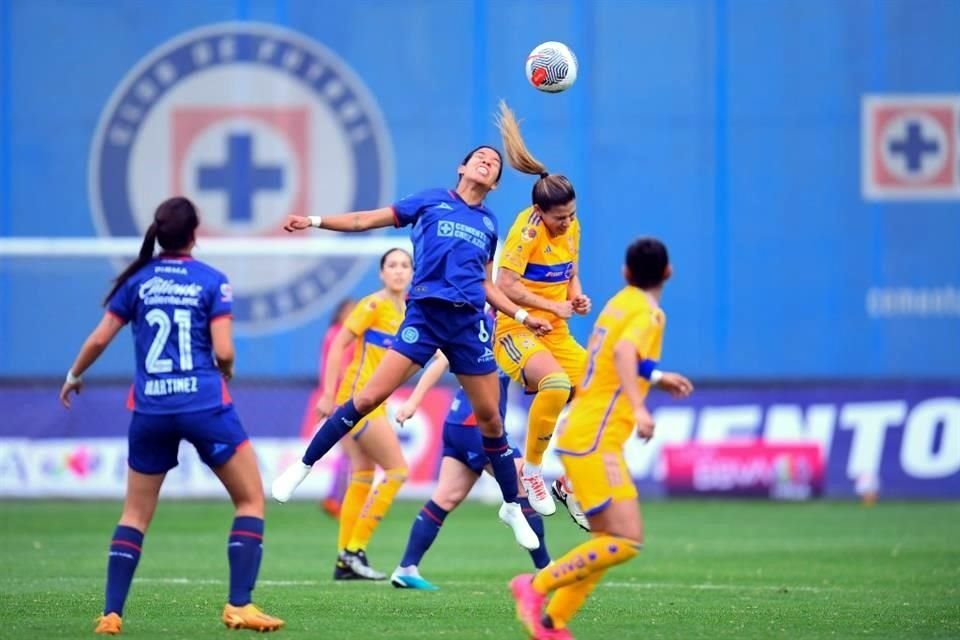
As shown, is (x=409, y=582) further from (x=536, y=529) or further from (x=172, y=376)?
(x=172, y=376)

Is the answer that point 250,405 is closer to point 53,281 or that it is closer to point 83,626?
point 53,281

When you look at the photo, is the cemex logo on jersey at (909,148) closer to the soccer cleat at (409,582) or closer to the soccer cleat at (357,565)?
the soccer cleat at (357,565)

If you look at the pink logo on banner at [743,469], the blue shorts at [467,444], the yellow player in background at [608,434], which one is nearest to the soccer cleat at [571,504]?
the blue shorts at [467,444]

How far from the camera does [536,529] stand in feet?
40.3

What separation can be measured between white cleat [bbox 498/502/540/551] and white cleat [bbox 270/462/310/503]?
1.44 metres

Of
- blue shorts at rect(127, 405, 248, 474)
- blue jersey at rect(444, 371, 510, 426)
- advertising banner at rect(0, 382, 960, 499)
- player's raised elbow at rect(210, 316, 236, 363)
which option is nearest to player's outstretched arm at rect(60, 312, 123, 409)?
blue shorts at rect(127, 405, 248, 474)

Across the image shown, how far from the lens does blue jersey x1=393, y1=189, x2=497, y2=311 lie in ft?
35.9

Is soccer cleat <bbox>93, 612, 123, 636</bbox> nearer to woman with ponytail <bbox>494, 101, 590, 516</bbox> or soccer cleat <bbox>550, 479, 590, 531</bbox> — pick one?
soccer cleat <bbox>550, 479, 590, 531</bbox>

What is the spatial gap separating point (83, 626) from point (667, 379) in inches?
146

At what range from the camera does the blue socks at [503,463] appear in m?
11.5

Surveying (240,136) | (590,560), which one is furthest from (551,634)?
(240,136)

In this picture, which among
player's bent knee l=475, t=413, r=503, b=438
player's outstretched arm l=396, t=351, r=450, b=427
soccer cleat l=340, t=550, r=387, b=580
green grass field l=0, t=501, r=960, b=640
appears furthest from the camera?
soccer cleat l=340, t=550, r=387, b=580

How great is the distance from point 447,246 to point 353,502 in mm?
3353

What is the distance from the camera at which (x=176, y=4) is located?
26.5 meters
